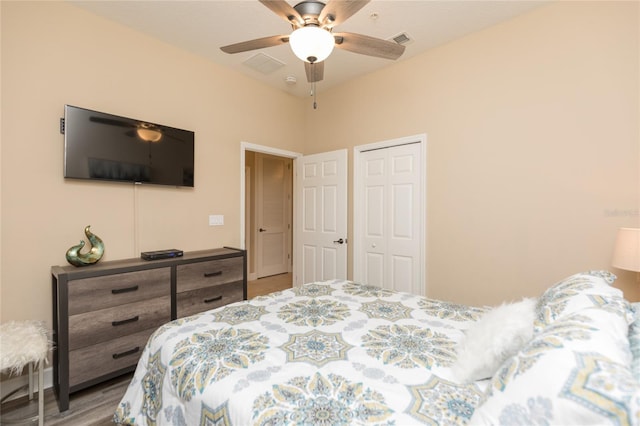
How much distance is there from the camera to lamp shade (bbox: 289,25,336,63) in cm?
162

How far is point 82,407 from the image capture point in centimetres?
200

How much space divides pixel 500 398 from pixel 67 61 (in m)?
3.35

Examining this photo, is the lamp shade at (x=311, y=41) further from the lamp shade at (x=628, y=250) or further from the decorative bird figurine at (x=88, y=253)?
the lamp shade at (x=628, y=250)

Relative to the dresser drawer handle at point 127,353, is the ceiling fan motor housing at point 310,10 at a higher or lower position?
higher

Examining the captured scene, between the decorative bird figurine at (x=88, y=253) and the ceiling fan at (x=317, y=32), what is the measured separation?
1.78 metres

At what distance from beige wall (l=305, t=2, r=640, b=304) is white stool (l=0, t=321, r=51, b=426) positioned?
3.07 meters

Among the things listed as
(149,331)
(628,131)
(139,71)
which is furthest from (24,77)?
(628,131)

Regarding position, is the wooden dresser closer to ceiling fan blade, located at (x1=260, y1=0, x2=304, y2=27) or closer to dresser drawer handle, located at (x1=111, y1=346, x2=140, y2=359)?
dresser drawer handle, located at (x1=111, y1=346, x2=140, y2=359)

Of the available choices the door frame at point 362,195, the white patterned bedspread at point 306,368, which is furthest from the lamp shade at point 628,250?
the door frame at point 362,195

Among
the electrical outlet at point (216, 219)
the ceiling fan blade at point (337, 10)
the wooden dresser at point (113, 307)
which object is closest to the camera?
the ceiling fan blade at point (337, 10)

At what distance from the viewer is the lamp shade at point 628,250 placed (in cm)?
181

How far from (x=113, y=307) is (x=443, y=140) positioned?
3.22 metres

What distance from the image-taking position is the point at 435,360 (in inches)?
46.8

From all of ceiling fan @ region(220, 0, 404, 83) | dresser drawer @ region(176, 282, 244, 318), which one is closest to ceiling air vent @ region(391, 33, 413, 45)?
ceiling fan @ region(220, 0, 404, 83)
